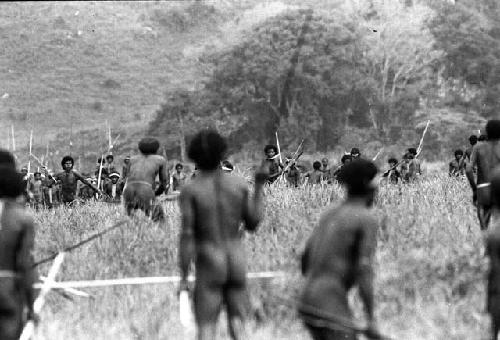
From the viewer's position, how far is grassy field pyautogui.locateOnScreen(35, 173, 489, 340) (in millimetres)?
7824

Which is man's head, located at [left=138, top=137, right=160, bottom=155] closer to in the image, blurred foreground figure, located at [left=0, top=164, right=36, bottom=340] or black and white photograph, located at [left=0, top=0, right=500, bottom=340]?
black and white photograph, located at [left=0, top=0, right=500, bottom=340]

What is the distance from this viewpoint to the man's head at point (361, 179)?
588cm

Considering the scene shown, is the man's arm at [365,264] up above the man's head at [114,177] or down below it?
below

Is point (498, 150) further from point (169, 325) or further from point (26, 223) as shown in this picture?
point (26, 223)

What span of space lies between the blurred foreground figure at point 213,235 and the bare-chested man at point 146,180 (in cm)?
527

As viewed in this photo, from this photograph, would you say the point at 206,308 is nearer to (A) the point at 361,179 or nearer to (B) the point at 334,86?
(A) the point at 361,179

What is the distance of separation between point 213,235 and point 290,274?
2401 millimetres

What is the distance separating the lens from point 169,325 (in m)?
8.02

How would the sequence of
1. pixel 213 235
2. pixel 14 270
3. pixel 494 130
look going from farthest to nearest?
1. pixel 494 130
2. pixel 213 235
3. pixel 14 270

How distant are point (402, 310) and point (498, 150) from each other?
10.5 feet

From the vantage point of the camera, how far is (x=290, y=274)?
874cm

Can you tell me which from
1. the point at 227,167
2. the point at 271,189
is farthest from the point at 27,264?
the point at 227,167

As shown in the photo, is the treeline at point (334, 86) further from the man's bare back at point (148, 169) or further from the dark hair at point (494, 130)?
the dark hair at point (494, 130)

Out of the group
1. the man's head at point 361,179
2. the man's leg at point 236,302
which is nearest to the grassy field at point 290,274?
the man's leg at point 236,302
